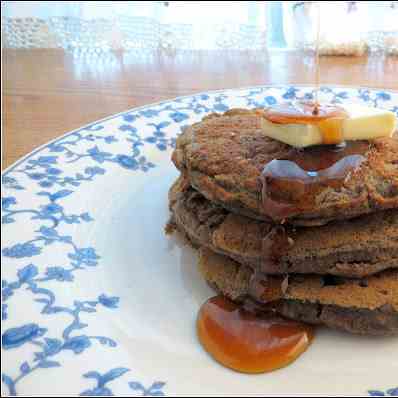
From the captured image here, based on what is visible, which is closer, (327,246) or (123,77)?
(327,246)

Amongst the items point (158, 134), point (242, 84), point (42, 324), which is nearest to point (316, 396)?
point (42, 324)

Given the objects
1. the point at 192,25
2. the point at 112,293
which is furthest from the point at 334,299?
the point at 192,25

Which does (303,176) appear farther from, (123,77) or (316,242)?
(123,77)

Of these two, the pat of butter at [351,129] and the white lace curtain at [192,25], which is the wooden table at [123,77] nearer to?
the white lace curtain at [192,25]

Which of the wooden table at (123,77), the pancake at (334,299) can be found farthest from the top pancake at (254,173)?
the wooden table at (123,77)

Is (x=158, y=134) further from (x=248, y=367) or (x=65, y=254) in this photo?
(x=248, y=367)

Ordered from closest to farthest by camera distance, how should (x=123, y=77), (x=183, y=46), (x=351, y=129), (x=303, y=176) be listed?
(x=303, y=176) < (x=351, y=129) < (x=123, y=77) < (x=183, y=46)
